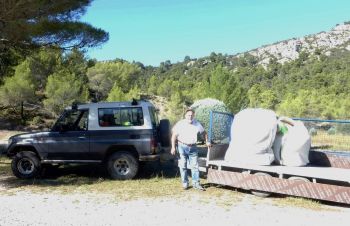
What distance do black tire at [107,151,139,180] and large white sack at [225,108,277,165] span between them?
2.36 metres

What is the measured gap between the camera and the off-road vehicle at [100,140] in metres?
10.3

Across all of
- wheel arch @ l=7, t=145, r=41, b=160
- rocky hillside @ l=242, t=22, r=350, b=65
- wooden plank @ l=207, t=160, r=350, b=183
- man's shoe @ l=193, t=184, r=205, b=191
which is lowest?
man's shoe @ l=193, t=184, r=205, b=191

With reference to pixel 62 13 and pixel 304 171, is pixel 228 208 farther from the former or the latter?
pixel 62 13

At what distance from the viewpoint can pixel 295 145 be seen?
30.8ft

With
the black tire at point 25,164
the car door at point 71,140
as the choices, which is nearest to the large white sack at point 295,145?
the car door at point 71,140

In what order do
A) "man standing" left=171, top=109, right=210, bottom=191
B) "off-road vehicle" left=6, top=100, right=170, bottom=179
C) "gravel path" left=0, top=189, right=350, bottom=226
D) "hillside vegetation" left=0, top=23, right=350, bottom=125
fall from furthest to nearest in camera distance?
"hillside vegetation" left=0, top=23, right=350, bottom=125 < "off-road vehicle" left=6, top=100, right=170, bottom=179 < "man standing" left=171, top=109, right=210, bottom=191 < "gravel path" left=0, top=189, right=350, bottom=226

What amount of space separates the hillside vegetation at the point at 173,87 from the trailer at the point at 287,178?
7.82 meters

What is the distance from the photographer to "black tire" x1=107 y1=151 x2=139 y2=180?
10.3 metres

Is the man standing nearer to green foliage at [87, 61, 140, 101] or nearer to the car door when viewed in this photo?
the car door

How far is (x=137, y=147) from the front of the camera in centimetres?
1023

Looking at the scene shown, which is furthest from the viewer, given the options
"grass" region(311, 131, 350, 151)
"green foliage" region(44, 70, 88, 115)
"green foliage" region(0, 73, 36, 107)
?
"green foliage" region(44, 70, 88, 115)

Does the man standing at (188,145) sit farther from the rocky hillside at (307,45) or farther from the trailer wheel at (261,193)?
the rocky hillside at (307,45)

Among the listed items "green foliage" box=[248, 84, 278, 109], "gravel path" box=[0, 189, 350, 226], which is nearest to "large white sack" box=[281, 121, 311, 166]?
"gravel path" box=[0, 189, 350, 226]

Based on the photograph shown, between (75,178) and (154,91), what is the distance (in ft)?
240
